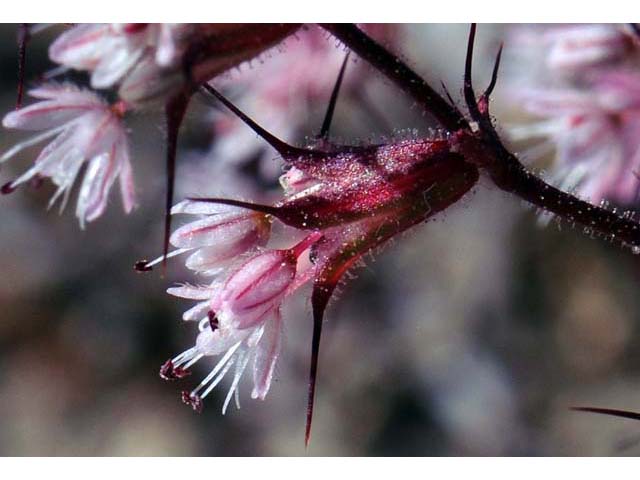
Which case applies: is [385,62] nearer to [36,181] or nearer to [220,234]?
[220,234]

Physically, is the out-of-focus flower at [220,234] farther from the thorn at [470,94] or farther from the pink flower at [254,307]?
the thorn at [470,94]

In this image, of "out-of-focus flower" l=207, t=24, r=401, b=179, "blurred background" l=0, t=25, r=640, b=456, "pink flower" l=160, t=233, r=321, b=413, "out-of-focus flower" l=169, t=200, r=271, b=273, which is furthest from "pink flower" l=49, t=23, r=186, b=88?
"blurred background" l=0, t=25, r=640, b=456

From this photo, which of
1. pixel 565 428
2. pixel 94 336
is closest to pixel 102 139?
pixel 565 428

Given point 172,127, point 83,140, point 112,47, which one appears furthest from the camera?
point 83,140

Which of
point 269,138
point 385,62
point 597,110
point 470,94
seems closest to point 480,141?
point 470,94

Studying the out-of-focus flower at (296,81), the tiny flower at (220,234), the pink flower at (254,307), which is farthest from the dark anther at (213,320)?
the out-of-focus flower at (296,81)

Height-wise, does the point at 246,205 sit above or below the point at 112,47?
below
